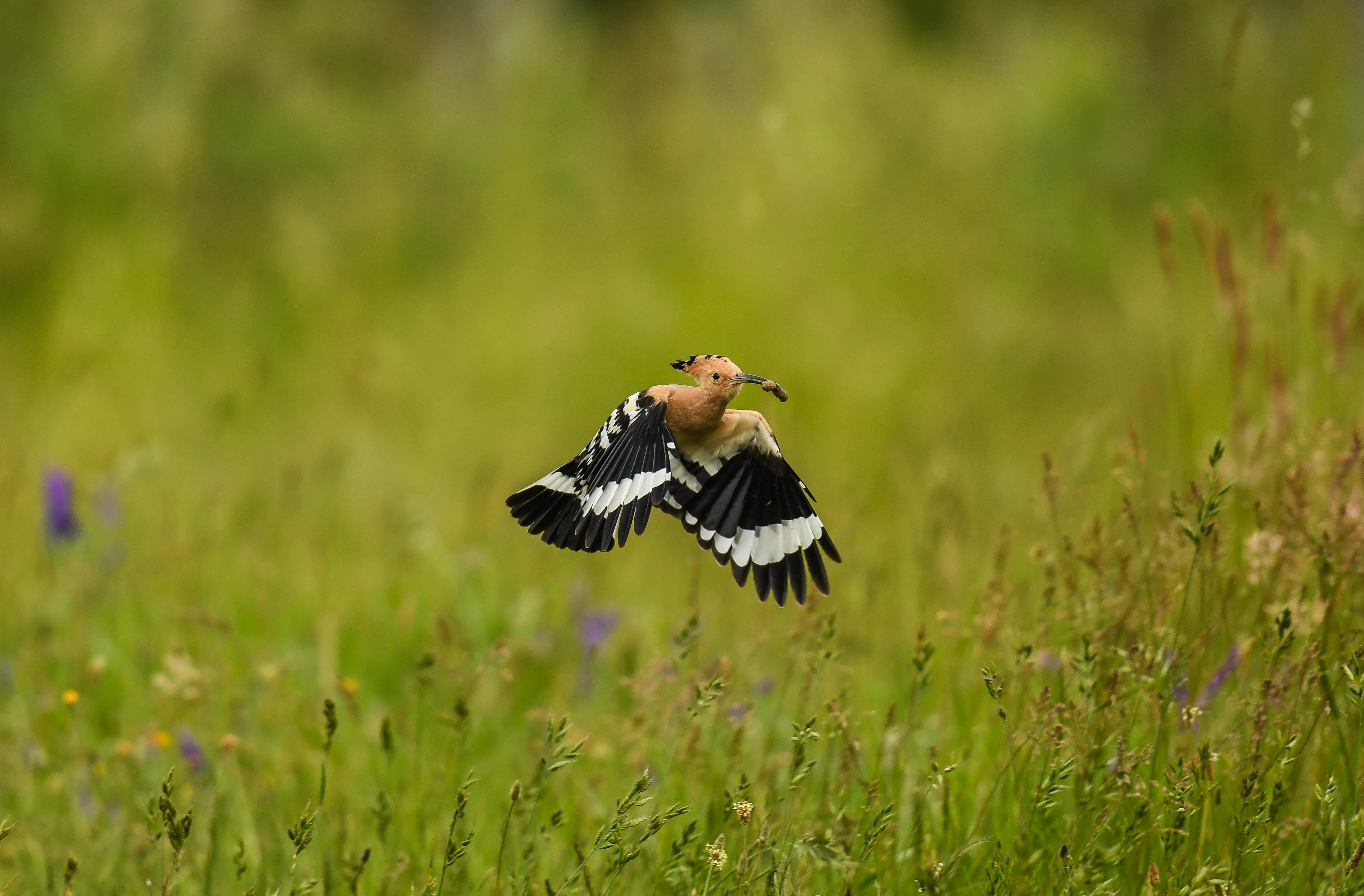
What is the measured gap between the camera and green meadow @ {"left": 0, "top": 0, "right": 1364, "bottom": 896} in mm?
1726

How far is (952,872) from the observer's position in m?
1.66

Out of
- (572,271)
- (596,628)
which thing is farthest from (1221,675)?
(572,271)

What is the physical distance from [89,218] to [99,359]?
1213 mm

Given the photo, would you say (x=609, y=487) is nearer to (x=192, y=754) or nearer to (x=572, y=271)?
(x=192, y=754)

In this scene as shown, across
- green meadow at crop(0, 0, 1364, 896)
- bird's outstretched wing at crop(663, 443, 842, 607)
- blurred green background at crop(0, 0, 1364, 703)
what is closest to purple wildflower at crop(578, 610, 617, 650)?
green meadow at crop(0, 0, 1364, 896)

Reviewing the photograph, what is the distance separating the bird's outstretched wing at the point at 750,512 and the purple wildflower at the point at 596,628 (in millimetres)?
1474

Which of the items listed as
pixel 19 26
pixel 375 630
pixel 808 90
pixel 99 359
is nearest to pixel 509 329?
pixel 99 359

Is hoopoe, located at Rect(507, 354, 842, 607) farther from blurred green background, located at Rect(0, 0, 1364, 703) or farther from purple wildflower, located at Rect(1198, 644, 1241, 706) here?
purple wildflower, located at Rect(1198, 644, 1241, 706)

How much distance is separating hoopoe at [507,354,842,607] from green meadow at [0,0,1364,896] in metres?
0.19

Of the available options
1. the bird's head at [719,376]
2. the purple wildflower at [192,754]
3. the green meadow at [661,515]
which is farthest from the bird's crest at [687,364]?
the purple wildflower at [192,754]

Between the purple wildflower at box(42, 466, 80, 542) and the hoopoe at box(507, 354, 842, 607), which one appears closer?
the hoopoe at box(507, 354, 842, 607)

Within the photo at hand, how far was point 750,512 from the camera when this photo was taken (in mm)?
1272

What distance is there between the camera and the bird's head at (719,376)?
109 cm

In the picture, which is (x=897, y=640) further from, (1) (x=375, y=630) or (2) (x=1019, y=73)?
(2) (x=1019, y=73)
